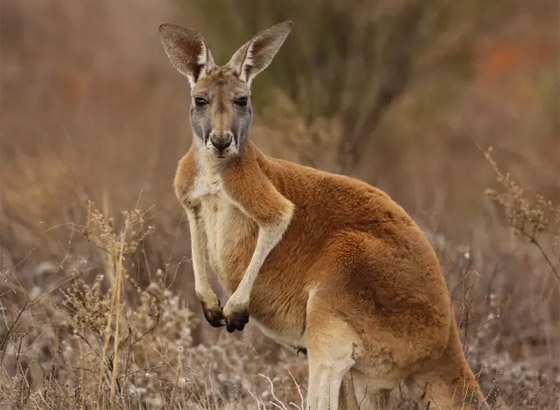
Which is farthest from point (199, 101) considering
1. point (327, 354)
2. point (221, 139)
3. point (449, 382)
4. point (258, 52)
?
point (449, 382)

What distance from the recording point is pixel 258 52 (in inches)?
194

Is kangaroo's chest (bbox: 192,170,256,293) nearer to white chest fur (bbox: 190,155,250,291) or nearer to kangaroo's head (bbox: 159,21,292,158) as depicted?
white chest fur (bbox: 190,155,250,291)

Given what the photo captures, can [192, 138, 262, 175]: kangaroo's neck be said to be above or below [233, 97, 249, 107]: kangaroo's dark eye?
below

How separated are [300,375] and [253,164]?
69.9 inches

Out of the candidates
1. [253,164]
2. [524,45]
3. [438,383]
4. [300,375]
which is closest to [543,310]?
[300,375]

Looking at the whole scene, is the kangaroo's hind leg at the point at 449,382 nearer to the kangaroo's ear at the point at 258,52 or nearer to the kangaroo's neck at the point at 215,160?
the kangaroo's neck at the point at 215,160

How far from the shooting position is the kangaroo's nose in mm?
4590

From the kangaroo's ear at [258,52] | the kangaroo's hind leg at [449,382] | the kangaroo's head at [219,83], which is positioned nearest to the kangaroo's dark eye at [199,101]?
the kangaroo's head at [219,83]

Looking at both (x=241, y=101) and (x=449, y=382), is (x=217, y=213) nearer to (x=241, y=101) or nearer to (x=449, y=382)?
(x=241, y=101)

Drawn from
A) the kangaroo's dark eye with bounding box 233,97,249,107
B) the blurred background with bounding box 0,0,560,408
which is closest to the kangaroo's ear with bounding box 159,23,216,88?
→ the kangaroo's dark eye with bounding box 233,97,249,107

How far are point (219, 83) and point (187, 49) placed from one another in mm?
266

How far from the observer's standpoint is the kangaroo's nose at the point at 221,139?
15.1ft

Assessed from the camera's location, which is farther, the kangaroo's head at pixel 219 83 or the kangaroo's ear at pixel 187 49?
the kangaroo's ear at pixel 187 49

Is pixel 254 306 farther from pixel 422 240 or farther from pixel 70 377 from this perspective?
pixel 70 377
